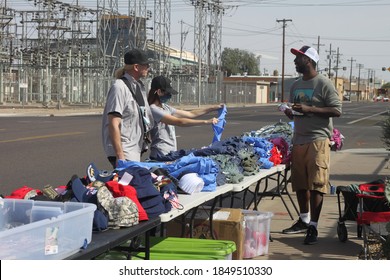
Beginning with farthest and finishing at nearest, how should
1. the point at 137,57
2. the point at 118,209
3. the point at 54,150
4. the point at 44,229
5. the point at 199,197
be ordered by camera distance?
1. the point at 54,150
2. the point at 137,57
3. the point at 199,197
4. the point at 118,209
5. the point at 44,229

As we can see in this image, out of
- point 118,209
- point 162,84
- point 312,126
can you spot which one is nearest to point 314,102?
point 312,126

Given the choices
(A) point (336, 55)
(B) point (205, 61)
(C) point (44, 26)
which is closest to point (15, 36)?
(C) point (44, 26)

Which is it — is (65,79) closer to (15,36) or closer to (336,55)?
(15,36)

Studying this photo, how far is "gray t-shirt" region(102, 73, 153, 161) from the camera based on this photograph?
5.70 m

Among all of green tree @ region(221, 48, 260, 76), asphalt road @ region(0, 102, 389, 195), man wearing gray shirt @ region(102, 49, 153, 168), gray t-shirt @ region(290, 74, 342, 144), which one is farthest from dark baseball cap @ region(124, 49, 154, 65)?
green tree @ region(221, 48, 260, 76)

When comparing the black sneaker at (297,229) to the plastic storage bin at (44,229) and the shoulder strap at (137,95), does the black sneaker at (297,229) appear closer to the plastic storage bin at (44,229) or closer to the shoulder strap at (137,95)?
the shoulder strap at (137,95)

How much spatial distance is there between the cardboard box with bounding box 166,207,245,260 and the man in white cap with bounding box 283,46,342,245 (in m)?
1.17

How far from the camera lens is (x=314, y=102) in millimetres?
6902

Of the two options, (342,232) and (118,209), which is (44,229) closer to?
(118,209)

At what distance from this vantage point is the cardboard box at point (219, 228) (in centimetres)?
595

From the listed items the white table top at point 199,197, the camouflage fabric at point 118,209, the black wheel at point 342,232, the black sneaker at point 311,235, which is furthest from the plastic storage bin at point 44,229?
the black wheel at point 342,232

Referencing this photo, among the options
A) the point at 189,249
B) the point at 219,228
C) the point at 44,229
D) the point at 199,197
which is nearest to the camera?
the point at 44,229

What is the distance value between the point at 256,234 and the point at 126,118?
1727 millimetres

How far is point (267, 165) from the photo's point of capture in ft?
24.1
